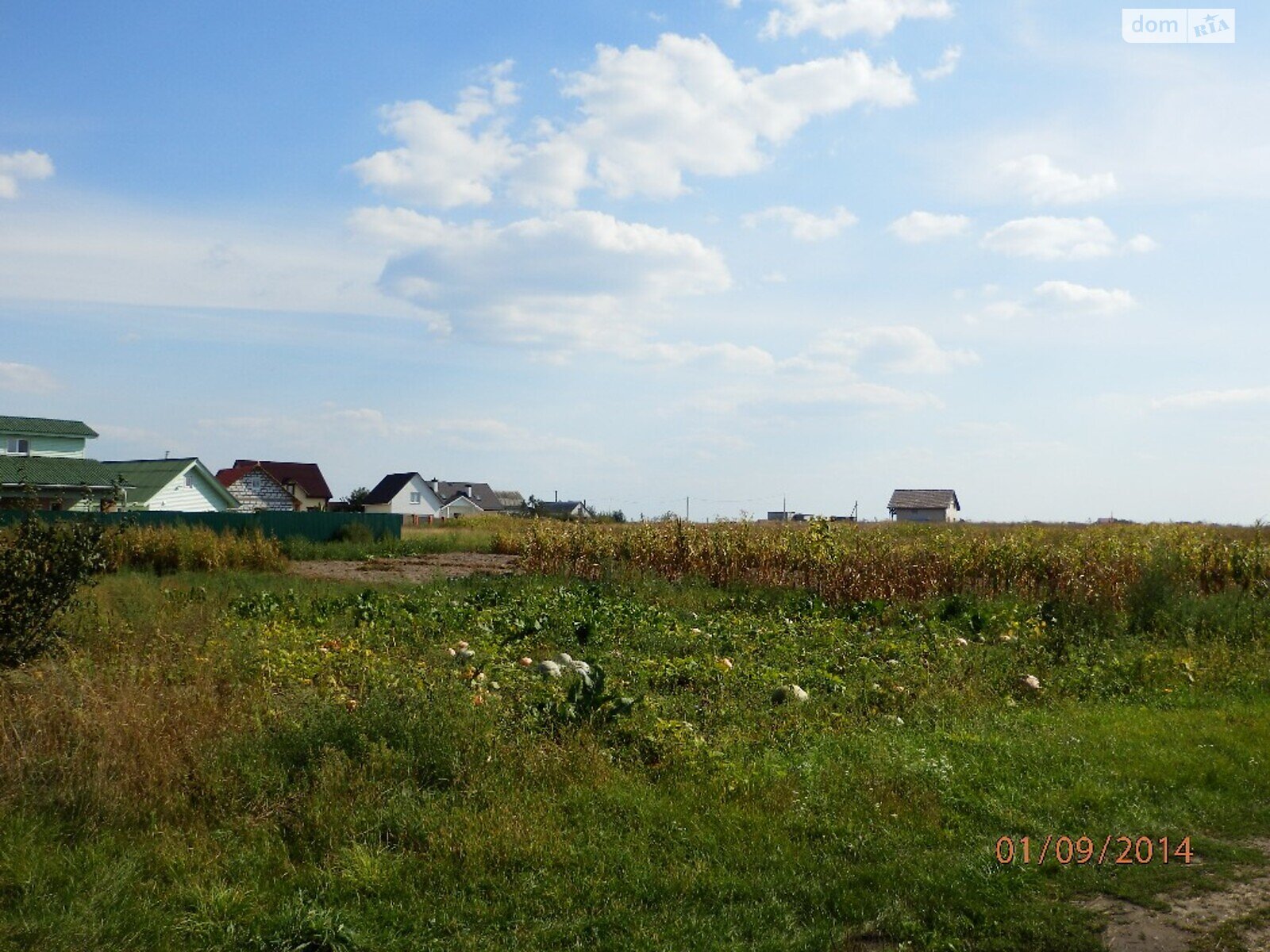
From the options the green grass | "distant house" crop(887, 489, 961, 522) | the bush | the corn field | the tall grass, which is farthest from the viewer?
"distant house" crop(887, 489, 961, 522)

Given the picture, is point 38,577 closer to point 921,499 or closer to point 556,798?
point 556,798

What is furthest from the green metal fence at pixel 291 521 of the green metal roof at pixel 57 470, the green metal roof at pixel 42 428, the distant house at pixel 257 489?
the distant house at pixel 257 489

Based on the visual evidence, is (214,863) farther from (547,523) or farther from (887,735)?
(547,523)

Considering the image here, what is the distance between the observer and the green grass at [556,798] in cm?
460

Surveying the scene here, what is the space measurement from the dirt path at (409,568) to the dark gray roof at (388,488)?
171ft

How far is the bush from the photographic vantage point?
715 centimetres

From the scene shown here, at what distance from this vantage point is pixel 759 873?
16.6 feet

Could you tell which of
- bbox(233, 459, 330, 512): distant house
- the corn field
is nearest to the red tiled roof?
bbox(233, 459, 330, 512): distant house

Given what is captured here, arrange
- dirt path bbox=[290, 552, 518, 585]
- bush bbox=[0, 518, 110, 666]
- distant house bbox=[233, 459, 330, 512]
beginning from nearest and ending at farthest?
bush bbox=[0, 518, 110, 666], dirt path bbox=[290, 552, 518, 585], distant house bbox=[233, 459, 330, 512]
